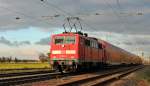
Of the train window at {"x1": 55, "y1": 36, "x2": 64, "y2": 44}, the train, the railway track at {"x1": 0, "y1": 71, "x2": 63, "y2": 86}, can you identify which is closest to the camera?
the railway track at {"x1": 0, "y1": 71, "x2": 63, "y2": 86}

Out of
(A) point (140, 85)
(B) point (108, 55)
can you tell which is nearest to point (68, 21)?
(A) point (140, 85)

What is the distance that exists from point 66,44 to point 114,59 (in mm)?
26016

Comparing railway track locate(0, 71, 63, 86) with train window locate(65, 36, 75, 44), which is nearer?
railway track locate(0, 71, 63, 86)

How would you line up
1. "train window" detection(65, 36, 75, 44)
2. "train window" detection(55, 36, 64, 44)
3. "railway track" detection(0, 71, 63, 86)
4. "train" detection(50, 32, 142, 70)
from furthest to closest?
"train window" detection(55, 36, 64, 44) → "train window" detection(65, 36, 75, 44) → "train" detection(50, 32, 142, 70) → "railway track" detection(0, 71, 63, 86)

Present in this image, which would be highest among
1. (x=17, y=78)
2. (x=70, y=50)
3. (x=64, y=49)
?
(x=64, y=49)

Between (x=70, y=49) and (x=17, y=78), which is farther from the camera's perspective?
(x=70, y=49)

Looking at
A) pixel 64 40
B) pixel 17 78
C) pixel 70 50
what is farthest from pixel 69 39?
pixel 17 78

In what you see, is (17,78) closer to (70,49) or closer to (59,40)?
(70,49)

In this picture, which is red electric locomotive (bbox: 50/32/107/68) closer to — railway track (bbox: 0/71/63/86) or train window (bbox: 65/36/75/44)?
train window (bbox: 65/36/75/44)

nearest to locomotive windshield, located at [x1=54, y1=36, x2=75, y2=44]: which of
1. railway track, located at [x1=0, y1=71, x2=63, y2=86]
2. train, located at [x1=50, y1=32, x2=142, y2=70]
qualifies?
train, located at [x1=50, y1=32, x2=142, y2=70]

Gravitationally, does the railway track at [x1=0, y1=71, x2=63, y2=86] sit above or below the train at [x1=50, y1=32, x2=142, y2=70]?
below

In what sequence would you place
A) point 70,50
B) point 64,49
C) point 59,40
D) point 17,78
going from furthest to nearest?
point 59,40
point 64,49
point 70,50
point 17,78

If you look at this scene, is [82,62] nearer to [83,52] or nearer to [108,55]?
[83,52]

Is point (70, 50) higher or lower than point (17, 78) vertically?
higher
